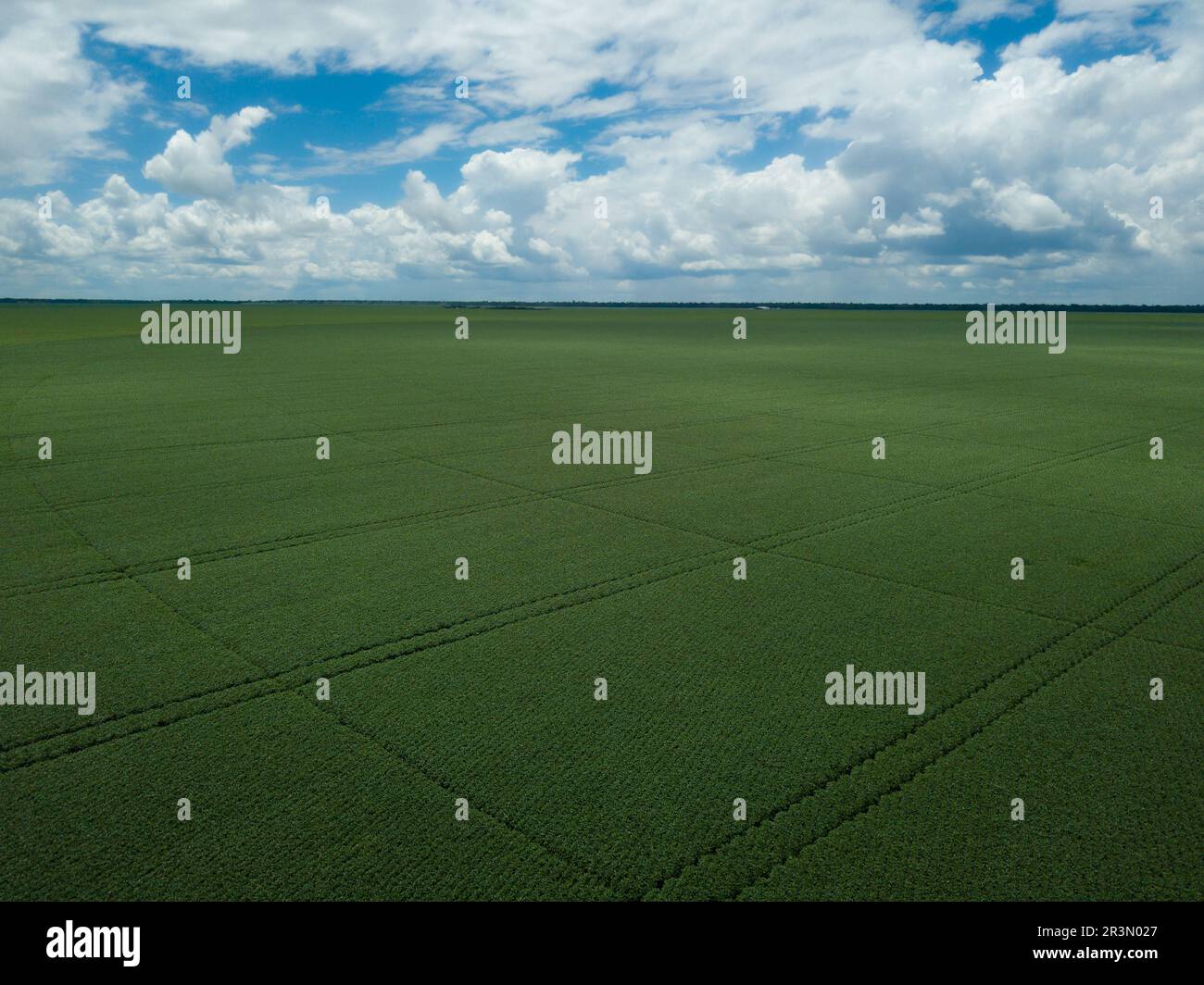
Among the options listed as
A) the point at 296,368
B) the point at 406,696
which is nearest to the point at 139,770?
the point at 406,696

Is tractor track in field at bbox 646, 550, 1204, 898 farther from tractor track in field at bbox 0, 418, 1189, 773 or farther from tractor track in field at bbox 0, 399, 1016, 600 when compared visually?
tractor track in field at bbox 0, 399, 1016, 600

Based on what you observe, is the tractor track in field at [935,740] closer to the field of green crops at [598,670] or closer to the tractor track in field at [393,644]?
the field of green crops at [598,670]

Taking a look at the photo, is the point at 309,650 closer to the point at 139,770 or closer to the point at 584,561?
the point at 139,770

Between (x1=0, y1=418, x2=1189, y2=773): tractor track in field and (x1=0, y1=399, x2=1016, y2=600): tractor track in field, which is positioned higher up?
(x1=0, y1=399, x2=1016, y2=600): tractor track in field
